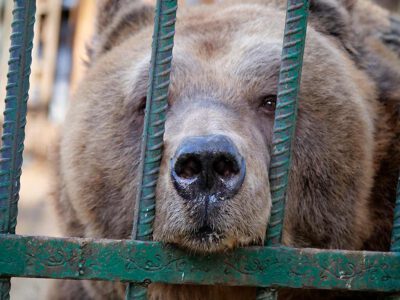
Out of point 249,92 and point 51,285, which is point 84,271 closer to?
point 249,92

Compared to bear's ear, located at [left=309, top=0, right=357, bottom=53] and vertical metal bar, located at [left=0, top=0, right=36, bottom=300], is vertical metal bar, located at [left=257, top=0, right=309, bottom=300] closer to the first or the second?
vertical metal bar, located at [left=0, top=0, right=36, bottom=300]

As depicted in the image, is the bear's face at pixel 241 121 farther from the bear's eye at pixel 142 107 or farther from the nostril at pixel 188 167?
the nostril at pixel 188 167

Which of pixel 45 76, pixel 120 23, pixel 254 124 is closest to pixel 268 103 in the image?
pixel 254 124

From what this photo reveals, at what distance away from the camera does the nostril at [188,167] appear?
2.54 meters

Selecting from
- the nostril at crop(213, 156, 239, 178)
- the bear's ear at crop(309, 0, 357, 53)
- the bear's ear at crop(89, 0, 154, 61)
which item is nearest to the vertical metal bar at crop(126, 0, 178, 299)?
the nostril at crop(213, 156, 239, 178)

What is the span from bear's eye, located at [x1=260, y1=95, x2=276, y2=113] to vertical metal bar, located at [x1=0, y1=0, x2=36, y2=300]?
122cm

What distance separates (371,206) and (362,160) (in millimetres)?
276

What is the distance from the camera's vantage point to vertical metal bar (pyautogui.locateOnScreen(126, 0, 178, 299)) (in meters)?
2.51

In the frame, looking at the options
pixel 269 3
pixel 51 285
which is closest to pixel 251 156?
pixel 269 3

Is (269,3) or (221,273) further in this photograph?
(269,3)

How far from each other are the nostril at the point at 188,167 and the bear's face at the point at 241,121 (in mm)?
184

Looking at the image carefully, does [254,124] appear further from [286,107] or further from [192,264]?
[192,264]

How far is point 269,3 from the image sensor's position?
414cm

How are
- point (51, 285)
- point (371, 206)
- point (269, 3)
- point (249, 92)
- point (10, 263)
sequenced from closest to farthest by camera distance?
point (10, 263) → point (249, 92) → point (371, 206) → point (269, 3) → point (51, 285)
